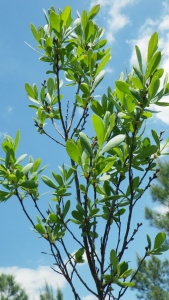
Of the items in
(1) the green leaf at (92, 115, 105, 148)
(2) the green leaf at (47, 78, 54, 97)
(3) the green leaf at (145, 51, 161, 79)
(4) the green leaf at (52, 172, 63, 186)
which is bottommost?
(4) the green leaf at (52, 172, 63, 186)

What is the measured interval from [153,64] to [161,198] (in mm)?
8398

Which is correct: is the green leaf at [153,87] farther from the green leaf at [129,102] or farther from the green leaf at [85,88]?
the green leaf at [85,88]

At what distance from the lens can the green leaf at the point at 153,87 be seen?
82cm

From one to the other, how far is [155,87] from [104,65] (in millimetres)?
303

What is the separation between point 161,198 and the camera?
29.4ft

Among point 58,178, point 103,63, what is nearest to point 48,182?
point 58,178

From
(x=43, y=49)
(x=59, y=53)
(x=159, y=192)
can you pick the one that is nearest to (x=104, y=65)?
(x=59, y=53)

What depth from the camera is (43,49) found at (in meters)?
1.23

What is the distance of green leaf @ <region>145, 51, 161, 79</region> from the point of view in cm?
82

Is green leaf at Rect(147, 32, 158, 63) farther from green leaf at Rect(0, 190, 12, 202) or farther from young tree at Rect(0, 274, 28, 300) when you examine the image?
young tree at Rect(0, 274, 28, 300)

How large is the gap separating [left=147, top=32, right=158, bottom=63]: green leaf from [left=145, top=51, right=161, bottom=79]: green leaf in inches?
1.0

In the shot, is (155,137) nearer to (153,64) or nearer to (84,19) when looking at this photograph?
(153,64)

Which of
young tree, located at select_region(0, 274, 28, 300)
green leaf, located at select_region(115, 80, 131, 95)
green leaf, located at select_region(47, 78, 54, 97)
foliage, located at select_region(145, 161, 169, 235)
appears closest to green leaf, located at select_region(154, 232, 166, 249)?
green leaf, located at select_region(115, 80, 131, 95)

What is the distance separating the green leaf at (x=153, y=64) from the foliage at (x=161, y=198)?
7.92 m
